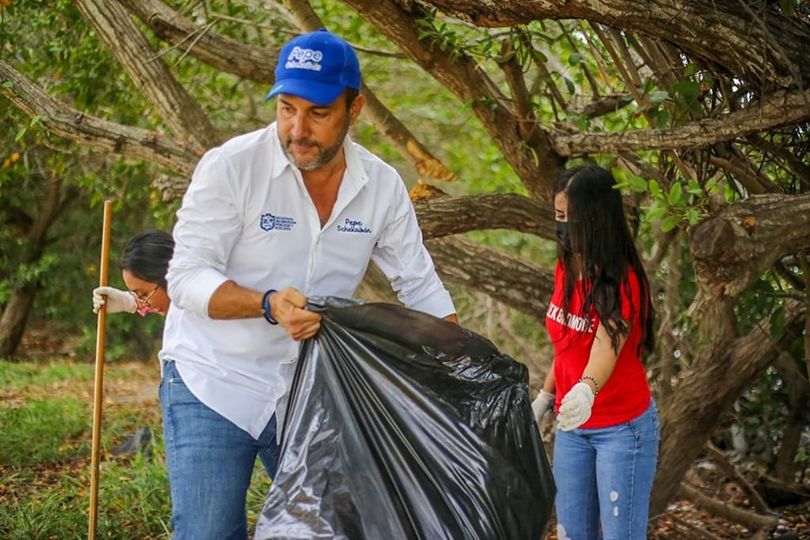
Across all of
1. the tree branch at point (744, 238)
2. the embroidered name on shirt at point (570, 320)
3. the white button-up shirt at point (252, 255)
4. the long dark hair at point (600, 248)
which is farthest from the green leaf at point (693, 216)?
the white button-up shirt at point (252, 255)

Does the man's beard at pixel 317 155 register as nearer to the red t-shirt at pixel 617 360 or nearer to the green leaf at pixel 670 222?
the green leaf at pixel 670 222

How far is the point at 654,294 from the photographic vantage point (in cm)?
619

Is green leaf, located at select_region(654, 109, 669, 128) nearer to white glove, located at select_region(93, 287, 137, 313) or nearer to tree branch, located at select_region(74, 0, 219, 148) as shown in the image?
white glove, located at select_region(93, 287, 137, 313)

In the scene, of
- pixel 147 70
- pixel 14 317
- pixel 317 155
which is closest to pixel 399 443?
pixel 317 155

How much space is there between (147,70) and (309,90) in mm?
2848

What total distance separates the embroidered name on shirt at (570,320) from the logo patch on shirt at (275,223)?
131 centimetres

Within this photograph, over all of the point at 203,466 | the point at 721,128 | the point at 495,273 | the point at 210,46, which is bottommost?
the point at 203,466

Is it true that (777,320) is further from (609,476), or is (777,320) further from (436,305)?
(436,305)

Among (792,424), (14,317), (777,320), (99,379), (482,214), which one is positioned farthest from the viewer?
(14,317)

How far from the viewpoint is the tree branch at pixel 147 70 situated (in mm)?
5328

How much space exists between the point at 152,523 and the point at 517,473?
3.36 meters

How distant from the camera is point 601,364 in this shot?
3.64 m

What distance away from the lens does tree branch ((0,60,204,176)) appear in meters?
5.07

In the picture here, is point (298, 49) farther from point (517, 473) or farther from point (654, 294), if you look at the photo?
point (654, 294)
